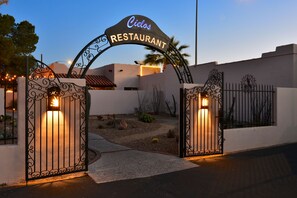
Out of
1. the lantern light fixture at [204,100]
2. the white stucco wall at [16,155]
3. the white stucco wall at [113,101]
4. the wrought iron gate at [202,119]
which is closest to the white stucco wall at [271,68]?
the wrought iron gate at [202,119]

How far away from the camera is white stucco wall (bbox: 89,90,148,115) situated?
2145 centimetres

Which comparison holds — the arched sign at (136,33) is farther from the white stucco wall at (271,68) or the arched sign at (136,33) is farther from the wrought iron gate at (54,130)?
the white stucco wall at (271,68)

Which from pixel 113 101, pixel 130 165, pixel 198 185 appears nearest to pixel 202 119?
pixel 130 165

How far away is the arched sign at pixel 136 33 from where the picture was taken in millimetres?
7070

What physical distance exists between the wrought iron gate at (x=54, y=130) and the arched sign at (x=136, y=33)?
202 centimetres

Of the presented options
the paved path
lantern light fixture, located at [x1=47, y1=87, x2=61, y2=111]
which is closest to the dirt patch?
the paved path

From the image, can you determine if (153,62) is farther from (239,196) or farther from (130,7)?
(239,196)

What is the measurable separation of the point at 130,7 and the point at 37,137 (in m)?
10.2

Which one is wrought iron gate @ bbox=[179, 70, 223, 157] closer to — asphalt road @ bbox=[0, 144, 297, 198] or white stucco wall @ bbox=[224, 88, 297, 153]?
white stucco wall @ bbox=[224, 88, 297, 153]

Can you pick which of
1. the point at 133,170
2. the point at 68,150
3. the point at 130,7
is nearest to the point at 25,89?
the point at 68,150

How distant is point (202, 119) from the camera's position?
7555 mm

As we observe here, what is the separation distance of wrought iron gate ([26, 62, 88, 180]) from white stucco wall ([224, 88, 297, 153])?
4.60 m

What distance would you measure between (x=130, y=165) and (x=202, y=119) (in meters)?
2.50

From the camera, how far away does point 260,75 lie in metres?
13.7
